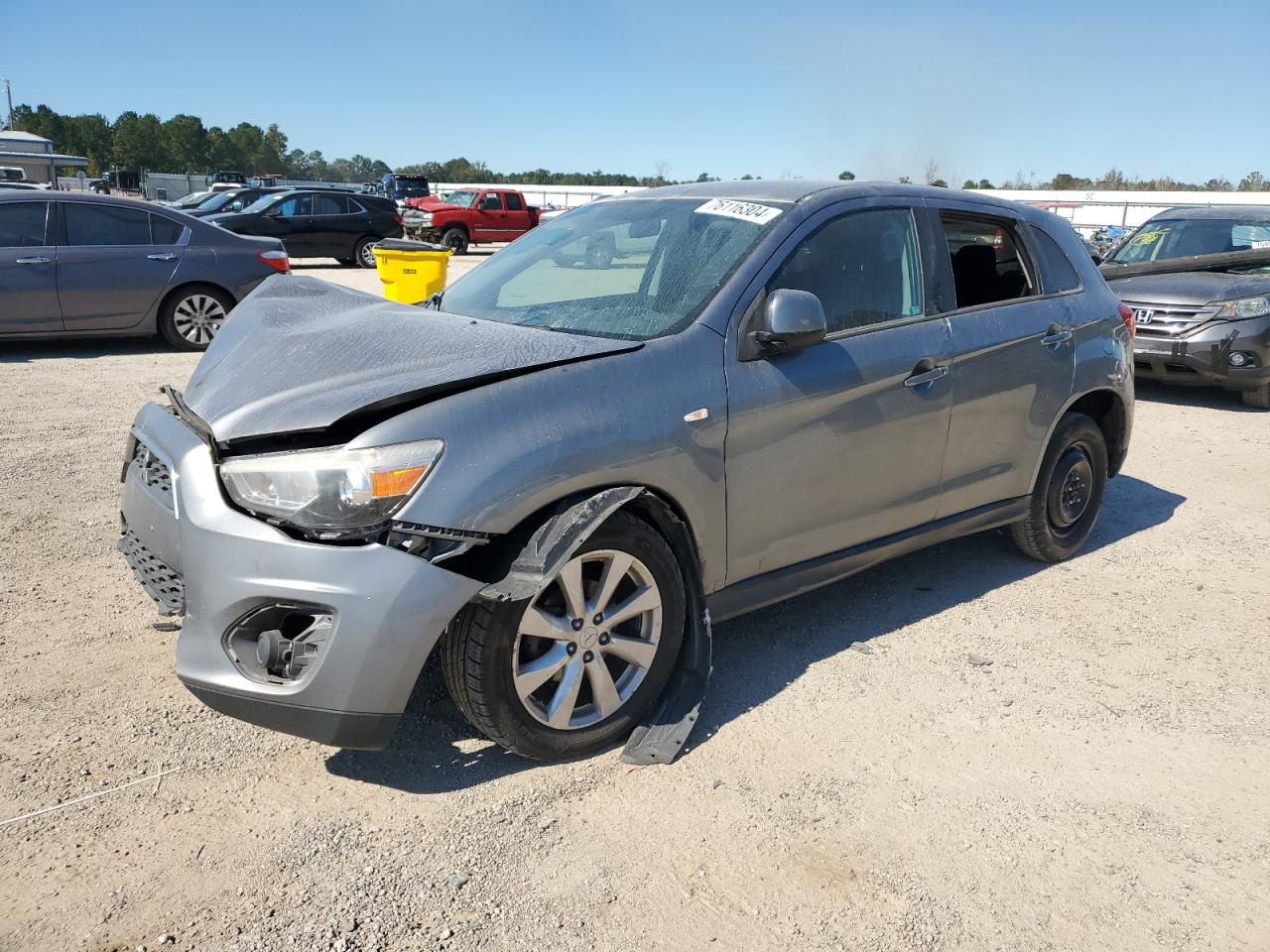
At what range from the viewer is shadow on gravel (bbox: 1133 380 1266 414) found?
927 centimetres

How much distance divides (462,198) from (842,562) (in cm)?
2638

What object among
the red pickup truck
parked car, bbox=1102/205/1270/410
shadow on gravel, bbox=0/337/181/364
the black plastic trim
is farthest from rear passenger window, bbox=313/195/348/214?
the black plastic trim

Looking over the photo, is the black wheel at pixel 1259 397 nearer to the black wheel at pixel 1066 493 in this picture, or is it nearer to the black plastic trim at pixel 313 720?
the black wheel at pixel 1066 493

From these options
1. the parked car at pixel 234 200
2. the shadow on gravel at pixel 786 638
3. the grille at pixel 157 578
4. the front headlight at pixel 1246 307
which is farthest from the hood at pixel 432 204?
the grille at pixel 157 578

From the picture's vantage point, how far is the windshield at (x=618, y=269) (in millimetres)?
3467

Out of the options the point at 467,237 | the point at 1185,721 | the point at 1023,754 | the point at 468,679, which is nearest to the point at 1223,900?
the point at 1023,754

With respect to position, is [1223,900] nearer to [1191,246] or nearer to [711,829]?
[711,829]

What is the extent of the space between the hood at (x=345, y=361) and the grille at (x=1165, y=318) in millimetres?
7440

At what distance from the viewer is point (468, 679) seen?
9.24ft

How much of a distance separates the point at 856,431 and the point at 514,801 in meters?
1.79

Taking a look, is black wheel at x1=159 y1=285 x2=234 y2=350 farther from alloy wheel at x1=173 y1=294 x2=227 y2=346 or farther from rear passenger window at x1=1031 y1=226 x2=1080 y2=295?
rear passenger window at x1=1031 y1=226 x2=1080 y2=295

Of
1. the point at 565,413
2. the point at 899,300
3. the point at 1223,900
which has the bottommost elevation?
the point at 1223,900

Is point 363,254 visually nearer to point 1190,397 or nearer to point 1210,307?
point 1190,397

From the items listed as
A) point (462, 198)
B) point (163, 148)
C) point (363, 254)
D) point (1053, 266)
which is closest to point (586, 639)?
point (1053, 266)
